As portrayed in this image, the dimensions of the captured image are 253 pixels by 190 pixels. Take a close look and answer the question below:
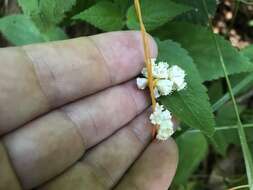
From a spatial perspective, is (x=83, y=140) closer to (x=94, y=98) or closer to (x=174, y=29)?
(x=94, y=98)

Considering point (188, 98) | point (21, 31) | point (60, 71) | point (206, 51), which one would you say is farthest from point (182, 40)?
point (21, 31)

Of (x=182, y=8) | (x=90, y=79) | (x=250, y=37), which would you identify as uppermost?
(x=182, y=8)

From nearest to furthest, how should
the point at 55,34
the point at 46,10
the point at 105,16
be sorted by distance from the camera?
the point at 46,10 → the point at 105,16 → the point at 55,34

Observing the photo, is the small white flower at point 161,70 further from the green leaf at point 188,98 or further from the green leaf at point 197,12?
the green leaf at point 197,12

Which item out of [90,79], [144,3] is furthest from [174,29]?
[90,79]

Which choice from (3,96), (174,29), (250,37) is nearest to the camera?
(3,96)

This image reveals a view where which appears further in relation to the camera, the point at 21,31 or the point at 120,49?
the point at 21,31

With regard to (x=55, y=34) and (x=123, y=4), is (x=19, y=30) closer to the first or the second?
(x=55, y=34)

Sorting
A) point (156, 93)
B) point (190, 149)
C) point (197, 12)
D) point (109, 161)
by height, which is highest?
point (197, 12)

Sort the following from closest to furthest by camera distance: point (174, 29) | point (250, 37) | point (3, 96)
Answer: point (3, 96) → point (174, 29) → point (250, 37)
